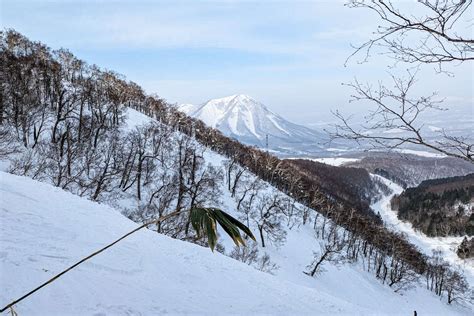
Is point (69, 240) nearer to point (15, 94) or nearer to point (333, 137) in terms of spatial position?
point (333, 137)

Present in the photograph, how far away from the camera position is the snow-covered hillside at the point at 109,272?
698cm

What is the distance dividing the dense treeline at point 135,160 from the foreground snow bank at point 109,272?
14.8 m

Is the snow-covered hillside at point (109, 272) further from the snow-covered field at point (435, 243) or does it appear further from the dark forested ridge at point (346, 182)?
the dark forested ridge at point (346, 182)

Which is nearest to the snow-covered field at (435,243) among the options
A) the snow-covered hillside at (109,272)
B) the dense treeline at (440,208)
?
the dense treeline at (440,208)

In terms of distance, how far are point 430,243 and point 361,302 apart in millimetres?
92461

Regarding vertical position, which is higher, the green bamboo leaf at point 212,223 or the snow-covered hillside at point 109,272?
the green bamboo leaf at point 212,223

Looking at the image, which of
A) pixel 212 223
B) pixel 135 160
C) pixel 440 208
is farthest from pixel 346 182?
pixel 212 223

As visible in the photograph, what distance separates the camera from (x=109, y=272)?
28.3ft

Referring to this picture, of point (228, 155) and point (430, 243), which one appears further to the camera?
point (430, 243)

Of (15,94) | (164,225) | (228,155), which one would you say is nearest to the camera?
(164,225)

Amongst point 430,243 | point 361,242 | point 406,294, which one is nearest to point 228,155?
point 361,242

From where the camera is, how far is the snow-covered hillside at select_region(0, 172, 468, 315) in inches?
275

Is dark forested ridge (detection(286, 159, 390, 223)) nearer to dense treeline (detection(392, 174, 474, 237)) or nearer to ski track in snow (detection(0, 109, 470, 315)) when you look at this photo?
dense treeline (detection(392, 174, 474, 237))

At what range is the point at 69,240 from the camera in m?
10.0
